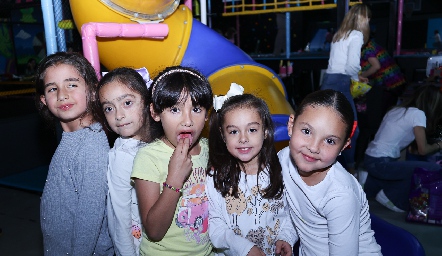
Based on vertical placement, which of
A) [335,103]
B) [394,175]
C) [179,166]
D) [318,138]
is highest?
[335,103]

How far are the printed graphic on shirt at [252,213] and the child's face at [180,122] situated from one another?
0.31 m

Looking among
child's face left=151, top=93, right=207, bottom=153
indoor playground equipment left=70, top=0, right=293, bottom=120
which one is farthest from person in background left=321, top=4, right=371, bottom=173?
child's face left=151, top=93, right=207, bottom=153

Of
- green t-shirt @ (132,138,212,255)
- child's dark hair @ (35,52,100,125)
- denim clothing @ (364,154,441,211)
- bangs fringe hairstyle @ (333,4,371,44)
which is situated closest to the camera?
green t-shirt @ (132,138,212,255)

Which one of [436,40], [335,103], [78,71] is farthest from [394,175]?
[436,40]

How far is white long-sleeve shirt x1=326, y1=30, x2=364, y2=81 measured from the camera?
148 inches

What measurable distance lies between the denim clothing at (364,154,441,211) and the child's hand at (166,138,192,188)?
260cm

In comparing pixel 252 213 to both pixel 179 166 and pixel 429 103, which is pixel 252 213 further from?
pixel 429 103

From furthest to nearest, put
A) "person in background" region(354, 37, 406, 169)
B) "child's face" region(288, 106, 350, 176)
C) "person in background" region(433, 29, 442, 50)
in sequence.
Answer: "person in background" region(433, 29, 442, 50) < "person in background" region(354, 37, 406, 169) < "child's face" region(288, 106, 350, 176)

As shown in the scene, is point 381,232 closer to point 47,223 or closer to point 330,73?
point 47,223

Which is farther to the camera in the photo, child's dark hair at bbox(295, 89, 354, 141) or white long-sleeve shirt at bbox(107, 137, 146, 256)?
white long-sleeve shirt at bbox(107, 137, 146, 256)

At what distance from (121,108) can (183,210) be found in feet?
1.56

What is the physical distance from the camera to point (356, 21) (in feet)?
12.5

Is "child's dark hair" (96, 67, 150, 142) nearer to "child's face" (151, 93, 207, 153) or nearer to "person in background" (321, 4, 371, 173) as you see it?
"child's face" (151, 93, 207, 153)

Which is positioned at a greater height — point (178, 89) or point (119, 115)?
point (178, 89)
